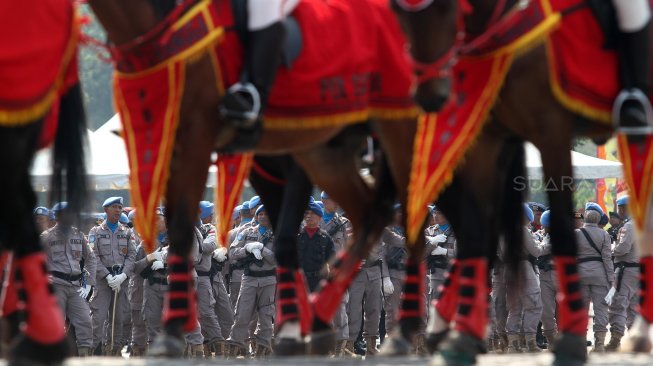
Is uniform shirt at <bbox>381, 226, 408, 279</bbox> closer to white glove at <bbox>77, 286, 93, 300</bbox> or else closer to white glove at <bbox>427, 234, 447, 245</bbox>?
white glove at <bbox>427, 234, 447, 245</bbox>

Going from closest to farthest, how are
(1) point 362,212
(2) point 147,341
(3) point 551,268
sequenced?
1. (1) point 362,212
2. (2) point 147,341
3. (3) point 551,268

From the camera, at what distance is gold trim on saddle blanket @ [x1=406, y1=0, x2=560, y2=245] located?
8414 mm

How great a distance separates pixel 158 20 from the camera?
8.59m

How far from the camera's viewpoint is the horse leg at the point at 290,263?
9.72 metres

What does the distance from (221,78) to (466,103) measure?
1466 mm

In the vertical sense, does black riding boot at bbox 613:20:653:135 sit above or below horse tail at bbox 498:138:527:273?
above

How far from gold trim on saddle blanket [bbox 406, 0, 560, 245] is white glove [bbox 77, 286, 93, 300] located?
10.3m

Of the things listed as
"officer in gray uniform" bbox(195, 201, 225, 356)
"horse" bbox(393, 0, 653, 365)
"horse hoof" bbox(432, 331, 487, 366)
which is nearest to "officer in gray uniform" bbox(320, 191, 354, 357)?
"officer in gray uniform" bbox(195, 201, 225, 356)

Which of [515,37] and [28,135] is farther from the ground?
[515,37]

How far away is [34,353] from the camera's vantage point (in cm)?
686

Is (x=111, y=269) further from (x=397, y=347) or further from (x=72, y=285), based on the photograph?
(x=397, y=347)

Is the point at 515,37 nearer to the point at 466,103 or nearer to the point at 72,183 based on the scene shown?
the point at 466,103

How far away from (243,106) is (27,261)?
6.60 ft

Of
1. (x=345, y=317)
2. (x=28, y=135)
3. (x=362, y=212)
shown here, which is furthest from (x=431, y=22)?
(x=345, y=317)
